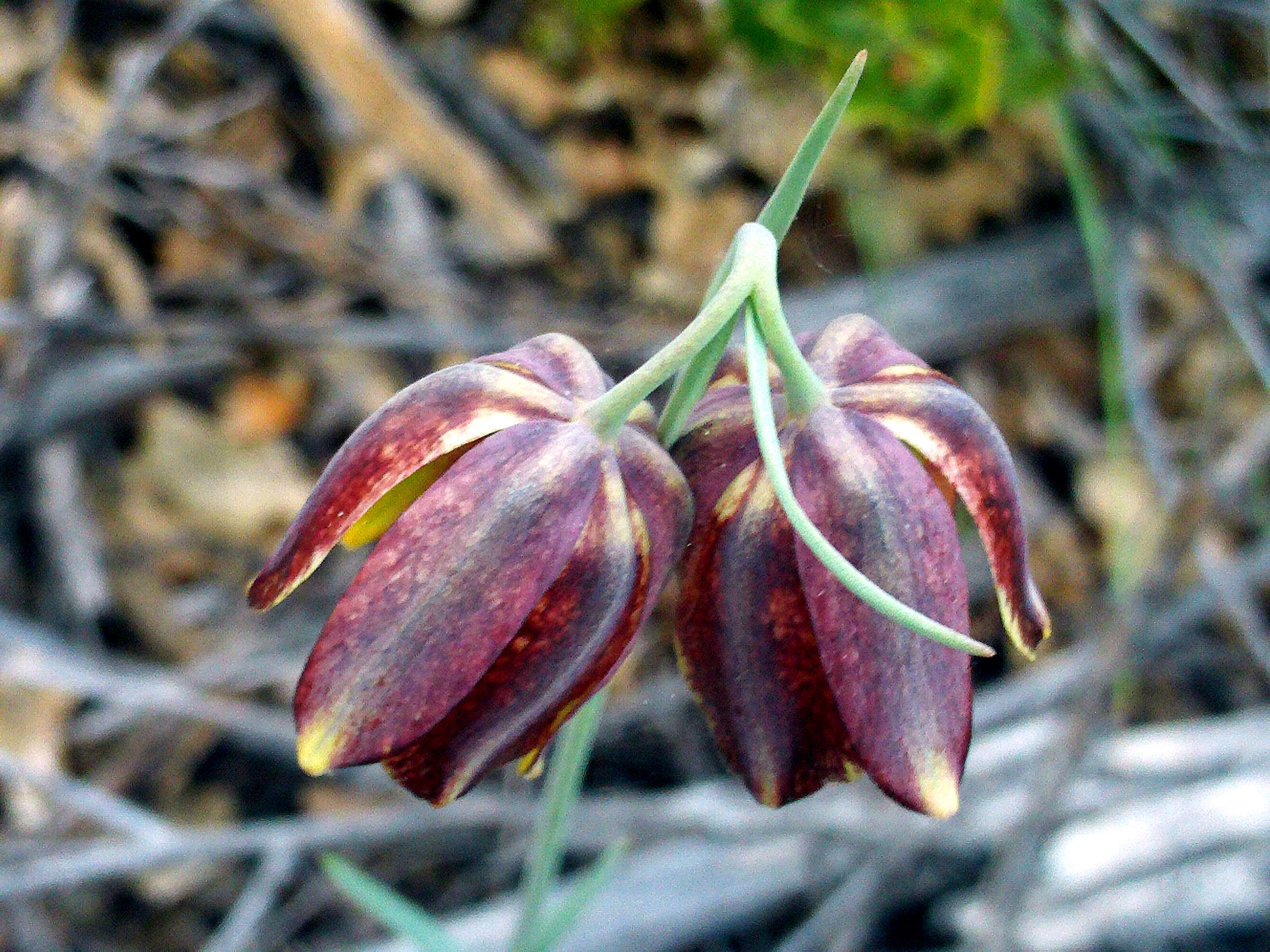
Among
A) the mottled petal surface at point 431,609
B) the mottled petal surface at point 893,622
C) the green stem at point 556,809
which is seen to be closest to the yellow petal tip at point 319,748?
the mottled petal surface at point 431,609

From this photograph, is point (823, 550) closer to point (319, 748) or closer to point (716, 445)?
point (716, 445)

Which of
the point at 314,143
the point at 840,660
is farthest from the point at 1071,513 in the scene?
the point at 840,660

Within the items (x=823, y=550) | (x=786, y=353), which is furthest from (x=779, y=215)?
(x=823, y=550)

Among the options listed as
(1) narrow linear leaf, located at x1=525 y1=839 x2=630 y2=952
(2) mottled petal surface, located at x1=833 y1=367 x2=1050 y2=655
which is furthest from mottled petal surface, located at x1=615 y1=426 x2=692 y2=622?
(1) narrow linear leaf, located at x1=525 y1=839 x2=630 y2=952

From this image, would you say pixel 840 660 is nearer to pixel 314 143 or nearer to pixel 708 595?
pixel 708 595

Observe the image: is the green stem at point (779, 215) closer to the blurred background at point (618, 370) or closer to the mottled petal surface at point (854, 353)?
the mottled petal surface at point (854, 353)

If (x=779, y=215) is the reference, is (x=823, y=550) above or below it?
below

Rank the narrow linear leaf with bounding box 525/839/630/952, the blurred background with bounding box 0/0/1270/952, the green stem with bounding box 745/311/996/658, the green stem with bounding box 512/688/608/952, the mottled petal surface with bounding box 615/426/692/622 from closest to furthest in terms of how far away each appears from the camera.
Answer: the green stem with bounding box 745/311/996/658 < the mottled petal surface with bounding box 615/426/692/622 < the green stem with bounding box 512/688/608/952 < the narrow linear leaf with bounding box 525/839/630/952 < the blurred background with bounding box 0/0/1270/952

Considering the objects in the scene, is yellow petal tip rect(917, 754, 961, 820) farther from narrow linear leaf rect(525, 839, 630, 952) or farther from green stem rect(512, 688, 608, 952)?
narrow linear leaf rect(525, 839, 630, 952)
